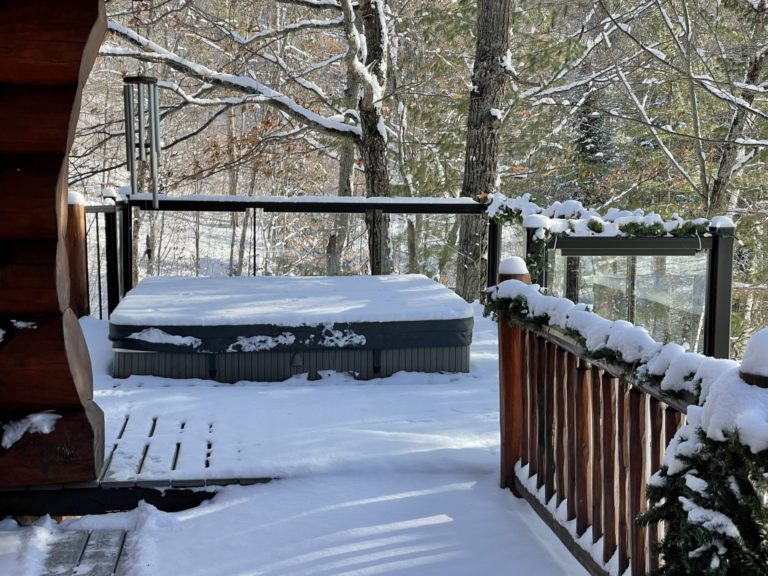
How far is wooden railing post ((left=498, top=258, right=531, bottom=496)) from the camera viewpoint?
3.07 m

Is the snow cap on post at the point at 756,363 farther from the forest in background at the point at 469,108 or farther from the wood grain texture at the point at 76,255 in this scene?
the forest in background at the point at 469,108

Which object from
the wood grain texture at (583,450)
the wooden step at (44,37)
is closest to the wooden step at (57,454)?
the wooden step at (44,37)

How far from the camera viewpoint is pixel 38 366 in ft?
9.75

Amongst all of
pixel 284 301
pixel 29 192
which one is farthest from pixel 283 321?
pixel 29 192

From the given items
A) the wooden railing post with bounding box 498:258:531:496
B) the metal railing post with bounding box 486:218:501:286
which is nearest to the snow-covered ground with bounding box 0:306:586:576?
the wooden railing post with bounding box 498:258:531:496

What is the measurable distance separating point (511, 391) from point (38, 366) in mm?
1732

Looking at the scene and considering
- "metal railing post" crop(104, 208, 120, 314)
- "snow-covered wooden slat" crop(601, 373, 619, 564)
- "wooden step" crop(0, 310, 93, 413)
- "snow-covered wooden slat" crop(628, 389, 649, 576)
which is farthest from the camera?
"metal railing post" crop(104, 208, 120, 314)

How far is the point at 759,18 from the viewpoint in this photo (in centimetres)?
910

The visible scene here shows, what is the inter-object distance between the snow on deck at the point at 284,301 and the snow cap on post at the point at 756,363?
11.1 feet

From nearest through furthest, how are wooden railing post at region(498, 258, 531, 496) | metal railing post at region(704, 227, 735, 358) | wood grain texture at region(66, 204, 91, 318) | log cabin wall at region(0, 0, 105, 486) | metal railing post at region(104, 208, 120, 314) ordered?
log cabin wall at region(0, 0, 105, 486) → wooden railing post at region(498, 258, 531, 496) → metal railing post at region(704, 227, 735, 358) → wood grain texture at region(66, 204, 91, 318) → metal railing post at region(104, 208, 120, 314)

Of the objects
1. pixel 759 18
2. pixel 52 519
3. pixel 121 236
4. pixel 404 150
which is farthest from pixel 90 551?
pixel 404 150

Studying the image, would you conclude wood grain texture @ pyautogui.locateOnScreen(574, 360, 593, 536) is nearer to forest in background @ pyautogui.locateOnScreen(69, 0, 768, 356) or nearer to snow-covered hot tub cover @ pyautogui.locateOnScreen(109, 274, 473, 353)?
snow-covered hot tub cover @ pyautogui.locateOnScreen(109, 274, 473, 353)

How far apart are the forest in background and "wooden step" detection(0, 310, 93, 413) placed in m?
4.34

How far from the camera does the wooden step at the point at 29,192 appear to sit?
2.78 m
